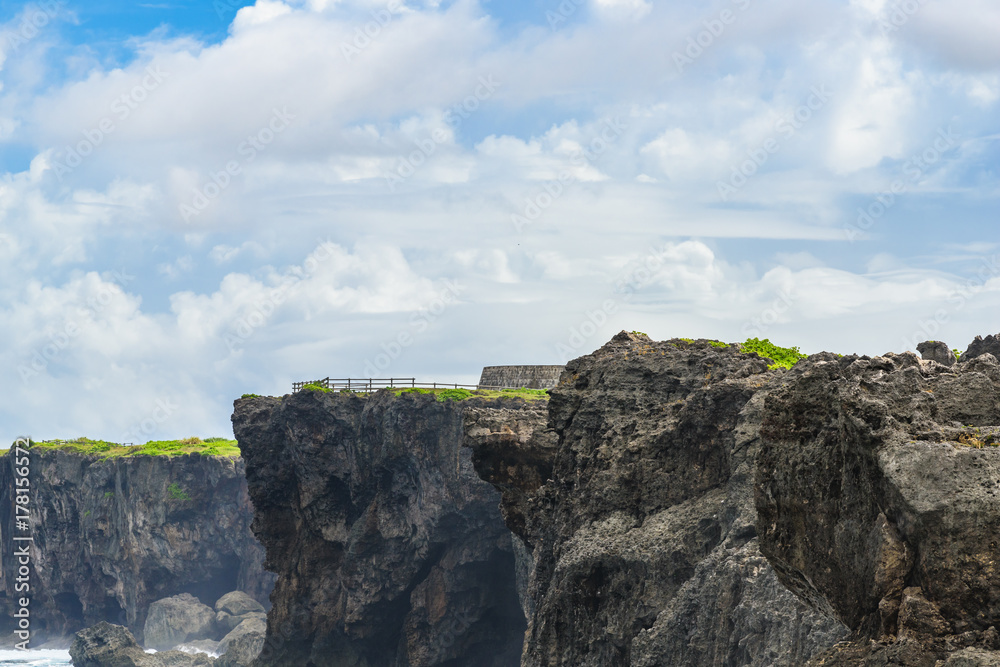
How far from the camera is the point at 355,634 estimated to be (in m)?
61.1

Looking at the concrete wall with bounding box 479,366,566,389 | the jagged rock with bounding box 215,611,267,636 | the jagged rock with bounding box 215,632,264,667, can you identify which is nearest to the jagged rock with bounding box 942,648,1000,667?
the concrete wall with bounding box 479,366,566,389

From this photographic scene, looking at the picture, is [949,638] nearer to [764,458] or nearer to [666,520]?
[764,458]

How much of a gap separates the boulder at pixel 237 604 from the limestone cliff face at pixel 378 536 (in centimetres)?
3105

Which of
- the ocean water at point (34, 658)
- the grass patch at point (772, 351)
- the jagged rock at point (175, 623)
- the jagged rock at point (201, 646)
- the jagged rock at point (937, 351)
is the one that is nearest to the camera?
the jagged rock at point (937, 351)

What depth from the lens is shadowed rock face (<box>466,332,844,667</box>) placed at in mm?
18203

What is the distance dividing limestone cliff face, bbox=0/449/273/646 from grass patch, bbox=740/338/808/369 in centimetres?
7296

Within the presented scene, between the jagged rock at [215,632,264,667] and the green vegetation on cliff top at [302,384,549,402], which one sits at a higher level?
the green vegetation on cliff top at [302,384,549,402]

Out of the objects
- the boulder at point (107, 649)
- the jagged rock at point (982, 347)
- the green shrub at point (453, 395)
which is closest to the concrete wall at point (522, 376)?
the green shrub at point (453, 395)

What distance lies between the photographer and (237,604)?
9381cm

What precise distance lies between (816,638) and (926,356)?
12.0 metres

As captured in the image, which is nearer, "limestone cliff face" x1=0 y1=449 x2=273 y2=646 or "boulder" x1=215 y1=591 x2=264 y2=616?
"limestone cliff face" x1=0 y1=449 x2=273 y2=646

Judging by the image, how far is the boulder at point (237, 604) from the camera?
93.4 metres

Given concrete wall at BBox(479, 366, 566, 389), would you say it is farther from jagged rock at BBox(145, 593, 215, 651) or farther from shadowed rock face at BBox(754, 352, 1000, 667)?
shadowed rock face at BBox(754, 352, 1000, 667)

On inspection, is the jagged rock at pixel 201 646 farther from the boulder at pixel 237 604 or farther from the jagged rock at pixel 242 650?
the jagged rock at pixel 242 650
